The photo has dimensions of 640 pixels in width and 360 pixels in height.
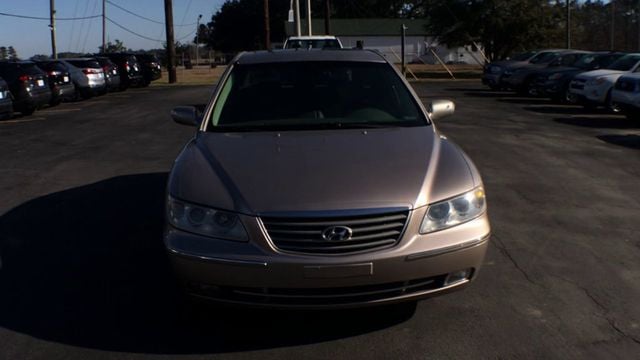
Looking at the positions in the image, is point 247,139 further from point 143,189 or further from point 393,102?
point 143,189

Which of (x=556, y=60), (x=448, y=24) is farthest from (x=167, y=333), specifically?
(x=448, y=24)

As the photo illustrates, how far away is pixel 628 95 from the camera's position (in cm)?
1430

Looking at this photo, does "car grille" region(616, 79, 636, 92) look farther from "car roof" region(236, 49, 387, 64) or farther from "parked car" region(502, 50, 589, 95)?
"car roof" region(236, 49, 387, 64)

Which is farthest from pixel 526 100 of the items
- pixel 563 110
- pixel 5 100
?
pixel 5 100

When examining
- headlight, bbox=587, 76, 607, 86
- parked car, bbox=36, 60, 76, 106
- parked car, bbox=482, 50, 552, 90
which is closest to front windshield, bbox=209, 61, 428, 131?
headlight, bbox=587, 76, 607, 86

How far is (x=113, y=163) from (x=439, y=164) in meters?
6.99

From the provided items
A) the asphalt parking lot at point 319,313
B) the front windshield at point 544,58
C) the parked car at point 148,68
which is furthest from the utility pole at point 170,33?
the asphalt parking lot at point 319,313

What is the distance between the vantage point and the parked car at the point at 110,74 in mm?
26984

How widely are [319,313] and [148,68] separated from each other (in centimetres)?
3166

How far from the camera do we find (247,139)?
480cm

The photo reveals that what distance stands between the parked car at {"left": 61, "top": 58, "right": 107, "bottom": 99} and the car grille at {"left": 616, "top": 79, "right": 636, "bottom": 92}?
17.3 metres

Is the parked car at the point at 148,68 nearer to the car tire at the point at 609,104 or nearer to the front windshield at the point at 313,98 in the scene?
the car tire at the point at 609,104

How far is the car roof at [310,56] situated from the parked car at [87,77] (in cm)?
1961

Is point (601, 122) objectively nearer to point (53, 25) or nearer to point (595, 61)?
point (595, 61)
